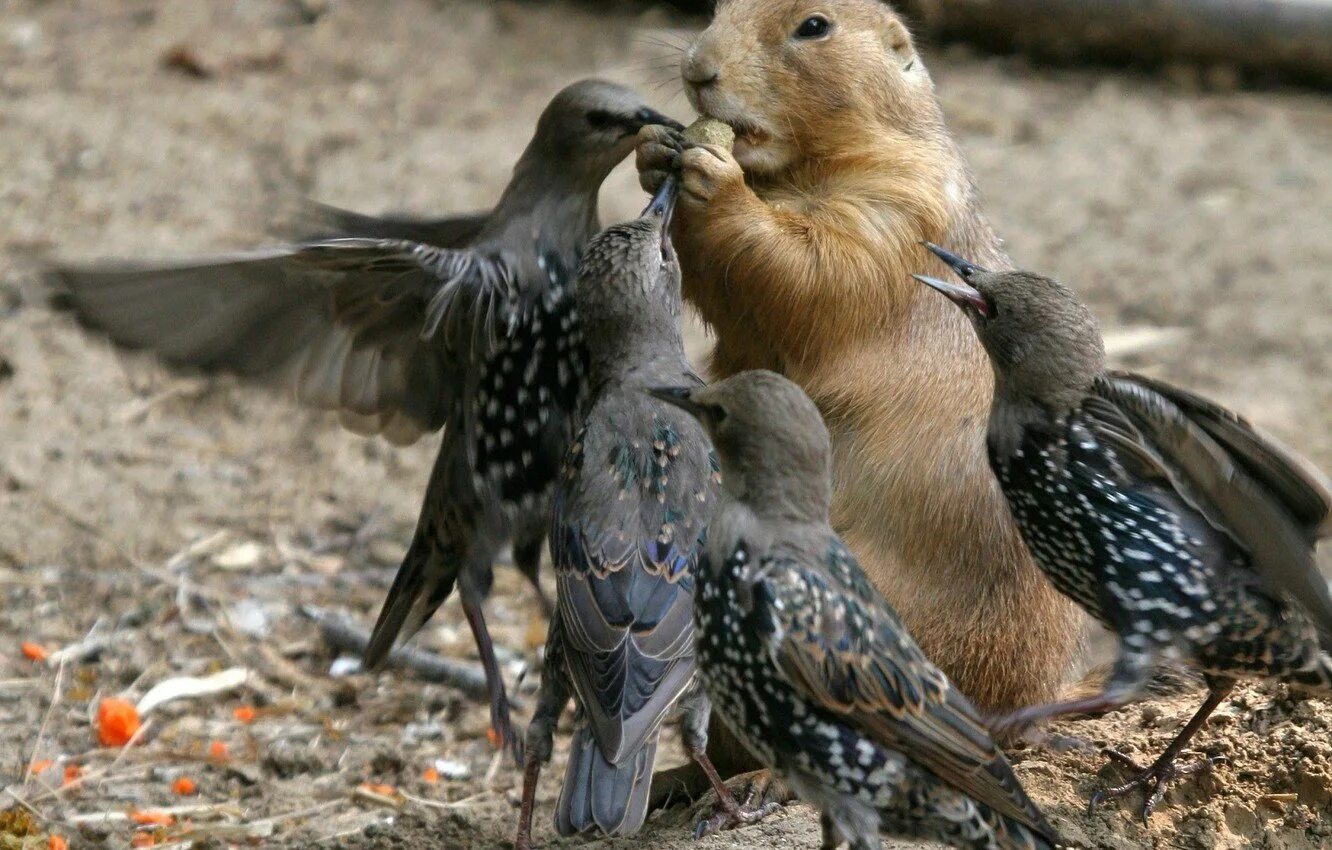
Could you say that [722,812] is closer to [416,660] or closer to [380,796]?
[380,796]

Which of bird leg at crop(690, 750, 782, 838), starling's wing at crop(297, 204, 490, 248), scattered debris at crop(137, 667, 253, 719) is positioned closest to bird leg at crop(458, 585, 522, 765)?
bird leg at crop(690, 750, 782, 838)

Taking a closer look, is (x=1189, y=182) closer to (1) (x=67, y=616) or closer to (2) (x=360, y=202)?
(2) (x=360, y=202)

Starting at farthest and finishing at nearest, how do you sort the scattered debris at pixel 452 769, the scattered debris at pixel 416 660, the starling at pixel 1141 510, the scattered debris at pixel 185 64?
the scattered debris at pixel 185 64, the scattered debris at pixel 416 660, the scattered debris at pixel 452 769, the starling at pixel 1141 510

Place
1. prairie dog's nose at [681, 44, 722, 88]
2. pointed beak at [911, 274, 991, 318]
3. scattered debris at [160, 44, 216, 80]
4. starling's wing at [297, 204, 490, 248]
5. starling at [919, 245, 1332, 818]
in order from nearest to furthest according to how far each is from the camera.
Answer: starling at [919, 245, 1332, 818], pointed beak at [911, 274, 991, 318], prairie dog's nose at [681, 44, 722, 88], starling's wing at [297, 204, 490, 248], scattered debris at [160, 44, 216, 80]

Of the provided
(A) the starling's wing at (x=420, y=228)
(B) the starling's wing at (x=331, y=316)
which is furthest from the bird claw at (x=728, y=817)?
(A) the starling's wing at (x=420, y=228)

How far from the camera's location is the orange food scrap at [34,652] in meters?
5.67

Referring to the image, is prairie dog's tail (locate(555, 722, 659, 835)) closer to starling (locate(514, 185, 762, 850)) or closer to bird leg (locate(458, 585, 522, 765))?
starling (locate(514, 185, 762, 850))

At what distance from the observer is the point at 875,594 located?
11.8 feet

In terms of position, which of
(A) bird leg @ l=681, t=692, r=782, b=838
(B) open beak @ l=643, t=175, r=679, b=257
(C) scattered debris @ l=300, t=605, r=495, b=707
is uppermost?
(B) open beak @ l=643, t=175, r=679, b=257

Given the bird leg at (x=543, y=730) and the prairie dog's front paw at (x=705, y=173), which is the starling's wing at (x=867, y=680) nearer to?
the bird leg at (x=543, y=730)

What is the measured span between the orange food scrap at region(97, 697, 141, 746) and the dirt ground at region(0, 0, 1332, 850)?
2.1 inches

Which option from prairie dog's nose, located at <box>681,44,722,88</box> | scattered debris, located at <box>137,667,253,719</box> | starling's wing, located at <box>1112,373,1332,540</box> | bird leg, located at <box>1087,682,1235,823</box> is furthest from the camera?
scattered debris, located at <box>137,667,253,719</box>

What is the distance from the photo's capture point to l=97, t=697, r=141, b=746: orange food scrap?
5355mm

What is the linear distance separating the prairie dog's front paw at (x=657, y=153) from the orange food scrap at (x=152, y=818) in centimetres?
224
